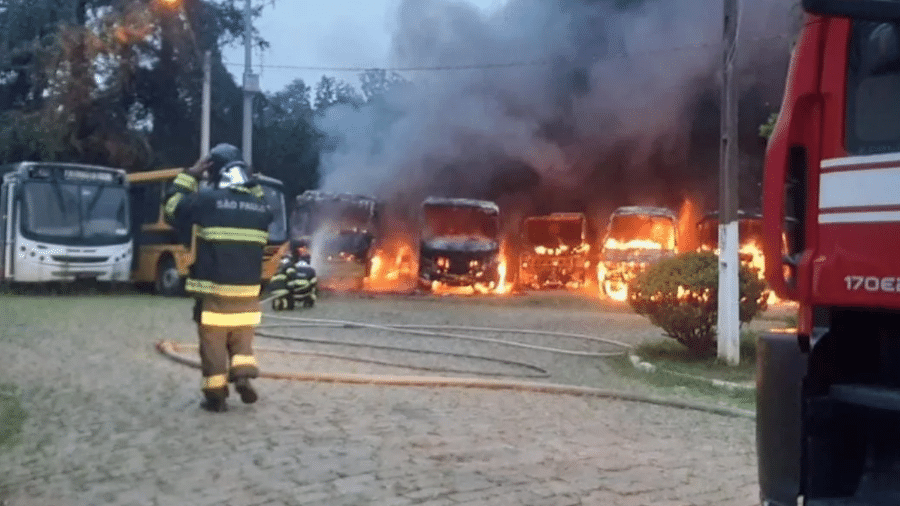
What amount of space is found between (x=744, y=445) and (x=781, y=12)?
1699 centimetres

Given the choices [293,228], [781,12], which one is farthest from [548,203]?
[781,12]

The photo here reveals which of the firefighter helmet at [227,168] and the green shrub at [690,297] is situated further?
the green shrub at [690,297]

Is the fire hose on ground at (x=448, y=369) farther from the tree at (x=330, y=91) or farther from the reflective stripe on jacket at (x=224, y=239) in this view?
the tree at (x=330, y=91)

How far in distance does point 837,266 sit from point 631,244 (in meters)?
21.1

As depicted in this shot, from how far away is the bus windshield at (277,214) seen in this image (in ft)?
73.7

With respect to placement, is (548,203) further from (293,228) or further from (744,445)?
(744,445)

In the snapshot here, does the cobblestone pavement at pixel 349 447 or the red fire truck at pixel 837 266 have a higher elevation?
the red fire truck at pixel 837 266

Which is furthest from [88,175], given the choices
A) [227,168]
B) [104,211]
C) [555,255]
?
[227,168]

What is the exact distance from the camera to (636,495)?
552cm

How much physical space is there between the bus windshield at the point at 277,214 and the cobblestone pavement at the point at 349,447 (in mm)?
12404

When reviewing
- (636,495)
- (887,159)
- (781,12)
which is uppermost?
(781,12)

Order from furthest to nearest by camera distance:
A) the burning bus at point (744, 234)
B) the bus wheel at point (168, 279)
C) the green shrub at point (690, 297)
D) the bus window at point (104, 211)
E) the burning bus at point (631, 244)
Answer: the burning bus at point (631, 244) < the bus wheel at point (168, 279) < the bus window at point (104, 211) < the burning bus at point (744, 234) < the green shrub at point (690, 297)

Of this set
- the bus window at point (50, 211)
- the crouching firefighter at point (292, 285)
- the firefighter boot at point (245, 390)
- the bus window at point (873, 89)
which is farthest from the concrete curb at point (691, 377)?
the bus window at point (50, 211)

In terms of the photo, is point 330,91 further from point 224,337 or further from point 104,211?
point 224,337
